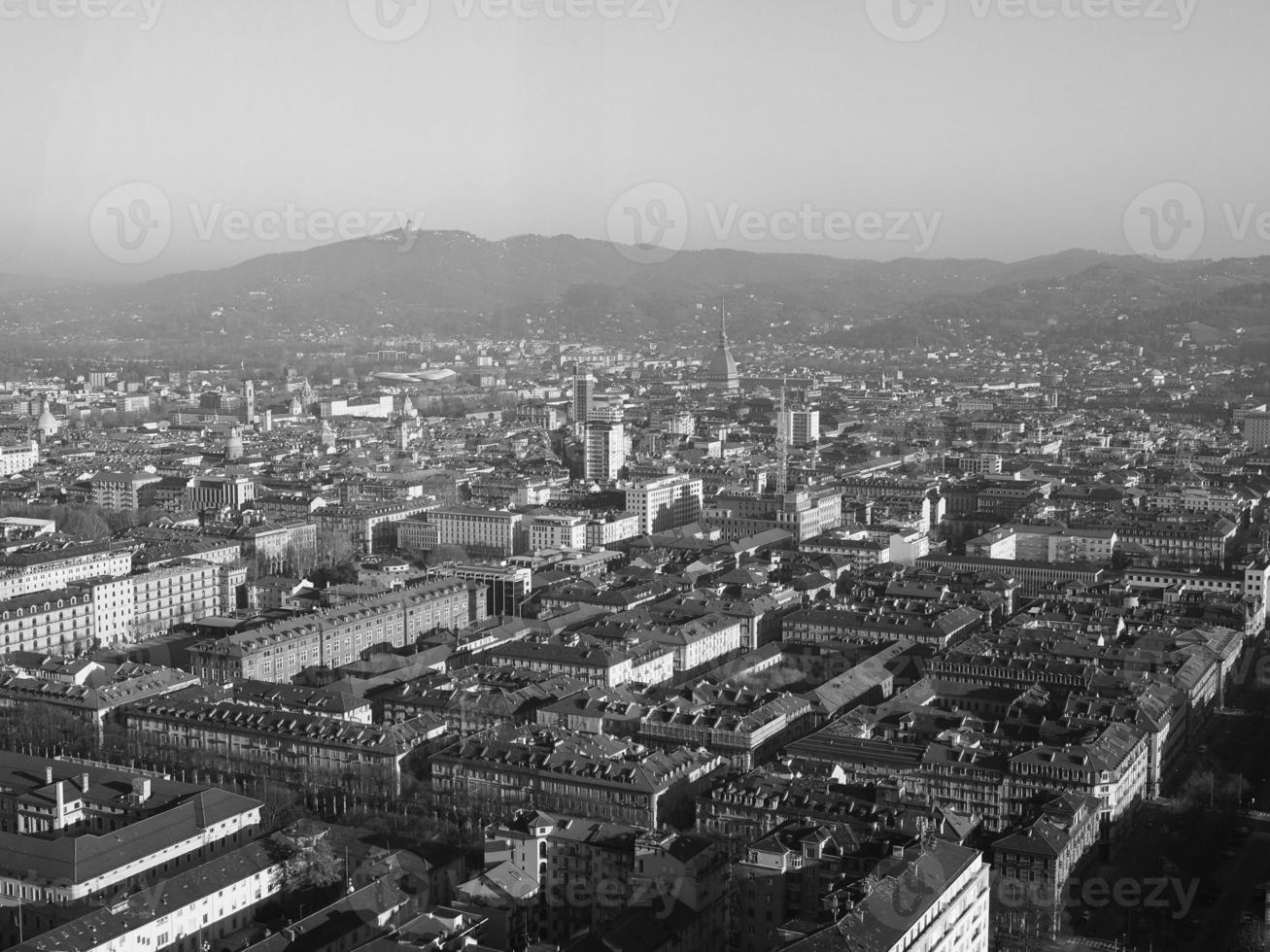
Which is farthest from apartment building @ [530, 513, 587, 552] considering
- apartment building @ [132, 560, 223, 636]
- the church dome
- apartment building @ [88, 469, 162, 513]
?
the church dome

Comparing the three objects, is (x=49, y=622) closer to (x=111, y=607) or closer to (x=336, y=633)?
(x=111, y=607)

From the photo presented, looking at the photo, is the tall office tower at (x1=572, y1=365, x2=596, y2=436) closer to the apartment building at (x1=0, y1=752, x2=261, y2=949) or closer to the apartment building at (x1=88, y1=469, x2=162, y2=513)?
the apartment building at (x1=88, y1=469, x2=162, y2=513)

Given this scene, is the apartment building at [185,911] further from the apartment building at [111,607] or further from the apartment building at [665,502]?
the apartment building at [665,502]

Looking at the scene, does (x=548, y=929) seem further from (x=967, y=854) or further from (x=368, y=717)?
(x=368, y=717)

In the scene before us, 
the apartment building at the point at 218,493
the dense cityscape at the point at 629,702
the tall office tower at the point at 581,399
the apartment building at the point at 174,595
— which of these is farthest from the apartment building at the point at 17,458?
the apartment building at the point at 174,595

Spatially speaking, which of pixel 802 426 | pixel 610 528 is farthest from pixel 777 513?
pixel 802 426
